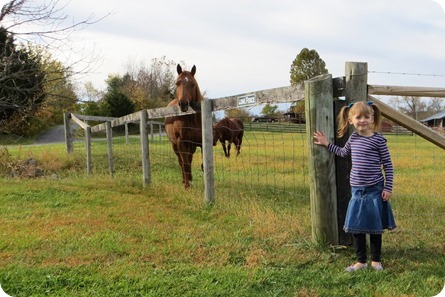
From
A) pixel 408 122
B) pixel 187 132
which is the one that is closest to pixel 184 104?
pixel 187 132

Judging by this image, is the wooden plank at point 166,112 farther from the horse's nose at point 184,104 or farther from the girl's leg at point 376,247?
the girl's leg at point 376,247

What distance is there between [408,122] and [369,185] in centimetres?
105

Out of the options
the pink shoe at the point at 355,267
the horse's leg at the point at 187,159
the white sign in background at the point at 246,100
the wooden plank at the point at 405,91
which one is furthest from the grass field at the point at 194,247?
the wooden plank at the point at 405,91

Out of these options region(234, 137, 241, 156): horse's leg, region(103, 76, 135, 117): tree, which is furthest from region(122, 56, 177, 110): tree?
region(234, 137, 241, 156): horse's leg

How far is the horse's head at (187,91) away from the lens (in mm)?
6395

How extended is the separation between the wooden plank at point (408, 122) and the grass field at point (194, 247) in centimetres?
100

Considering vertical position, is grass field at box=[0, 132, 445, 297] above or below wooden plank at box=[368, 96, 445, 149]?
below

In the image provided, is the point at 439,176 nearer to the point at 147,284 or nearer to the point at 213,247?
the point at 213,247

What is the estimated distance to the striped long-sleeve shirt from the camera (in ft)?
10.4

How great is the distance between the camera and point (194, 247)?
3.70 meters

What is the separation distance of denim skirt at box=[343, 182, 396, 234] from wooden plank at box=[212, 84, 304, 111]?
130 centimetres

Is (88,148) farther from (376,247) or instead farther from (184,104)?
(376,247)

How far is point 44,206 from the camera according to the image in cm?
555

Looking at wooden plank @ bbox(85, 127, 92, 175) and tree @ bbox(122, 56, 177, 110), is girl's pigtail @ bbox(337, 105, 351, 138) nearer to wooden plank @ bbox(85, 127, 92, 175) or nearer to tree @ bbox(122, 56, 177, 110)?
wooden plank @ bbox(85, 127, 92, 175)
